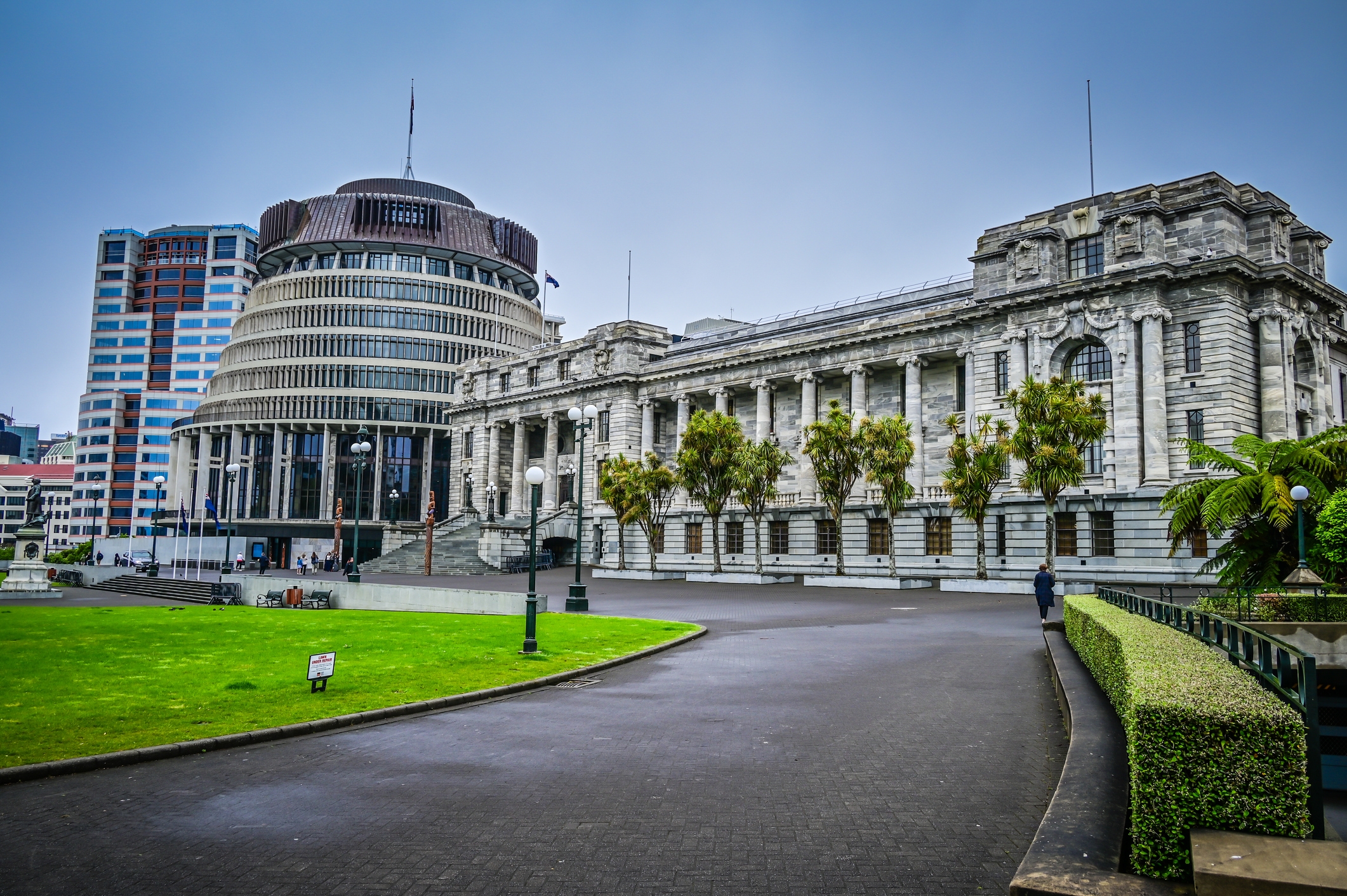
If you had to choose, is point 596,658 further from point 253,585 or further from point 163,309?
point 163,309

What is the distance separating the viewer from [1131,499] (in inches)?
1679

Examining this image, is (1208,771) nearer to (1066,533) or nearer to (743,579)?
(1066,533)

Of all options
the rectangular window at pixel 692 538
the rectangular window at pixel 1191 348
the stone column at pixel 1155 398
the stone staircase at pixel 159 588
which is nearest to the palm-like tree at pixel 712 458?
the rectangular window at pixel 692 538

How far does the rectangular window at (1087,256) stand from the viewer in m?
45.7

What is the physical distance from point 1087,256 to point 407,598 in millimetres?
36107

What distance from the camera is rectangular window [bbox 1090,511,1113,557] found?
43.6 m

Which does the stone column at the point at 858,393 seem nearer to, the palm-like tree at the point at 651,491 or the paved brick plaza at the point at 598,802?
the palm-like tree at the point at 651,491

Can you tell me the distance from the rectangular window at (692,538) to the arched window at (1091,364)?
26914mm

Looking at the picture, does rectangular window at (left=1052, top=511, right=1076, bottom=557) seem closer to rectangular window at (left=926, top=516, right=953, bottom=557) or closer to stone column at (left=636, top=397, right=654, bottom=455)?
rectangular window at (left=926, top=516, right=953, bottom=557)

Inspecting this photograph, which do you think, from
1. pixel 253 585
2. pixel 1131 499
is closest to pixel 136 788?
pixel 253 585

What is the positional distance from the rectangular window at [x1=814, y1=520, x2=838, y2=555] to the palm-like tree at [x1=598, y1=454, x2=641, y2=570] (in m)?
11.3

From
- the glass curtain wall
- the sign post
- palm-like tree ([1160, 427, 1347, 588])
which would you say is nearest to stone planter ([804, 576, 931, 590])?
palm-like tree ([1160, 427, 1347, 588])

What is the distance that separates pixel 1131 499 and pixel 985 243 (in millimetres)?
15820

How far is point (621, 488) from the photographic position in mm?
57688
